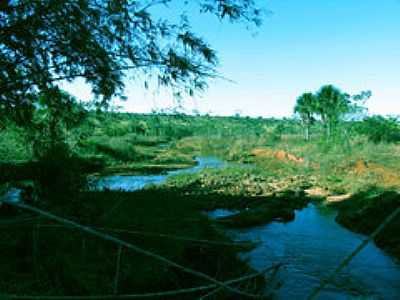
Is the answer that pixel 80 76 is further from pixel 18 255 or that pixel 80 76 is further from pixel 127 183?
pixel 127 183

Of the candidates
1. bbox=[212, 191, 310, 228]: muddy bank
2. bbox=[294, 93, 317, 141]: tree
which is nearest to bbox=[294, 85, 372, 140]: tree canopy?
bbox=[294, 93, 317, 141]: tree

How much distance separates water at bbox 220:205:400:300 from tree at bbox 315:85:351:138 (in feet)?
80.1

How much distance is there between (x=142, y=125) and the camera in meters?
63.3

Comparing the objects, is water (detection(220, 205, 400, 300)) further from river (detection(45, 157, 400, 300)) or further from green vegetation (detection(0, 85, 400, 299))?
green vegetation (detection(0, 85, 400, 299))

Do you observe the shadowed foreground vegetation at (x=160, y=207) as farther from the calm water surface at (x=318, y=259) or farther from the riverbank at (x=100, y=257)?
the calm water surface at (x=318, y=259)

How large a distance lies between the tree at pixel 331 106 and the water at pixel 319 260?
2443 centimetres

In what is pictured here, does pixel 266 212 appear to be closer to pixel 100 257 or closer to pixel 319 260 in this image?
pixel 319 260

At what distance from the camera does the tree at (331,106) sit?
3709 cm

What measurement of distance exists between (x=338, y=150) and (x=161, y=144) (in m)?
37.6

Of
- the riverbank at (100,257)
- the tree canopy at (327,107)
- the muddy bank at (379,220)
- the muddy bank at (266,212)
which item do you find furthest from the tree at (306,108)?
the riverbank at (100,257)

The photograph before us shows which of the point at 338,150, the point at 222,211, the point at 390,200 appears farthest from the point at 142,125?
the point at 390,200

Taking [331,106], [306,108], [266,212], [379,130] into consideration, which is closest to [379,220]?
[266,212]

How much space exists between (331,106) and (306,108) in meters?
7.91

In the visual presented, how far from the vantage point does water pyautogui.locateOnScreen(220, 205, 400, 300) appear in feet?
26.3
